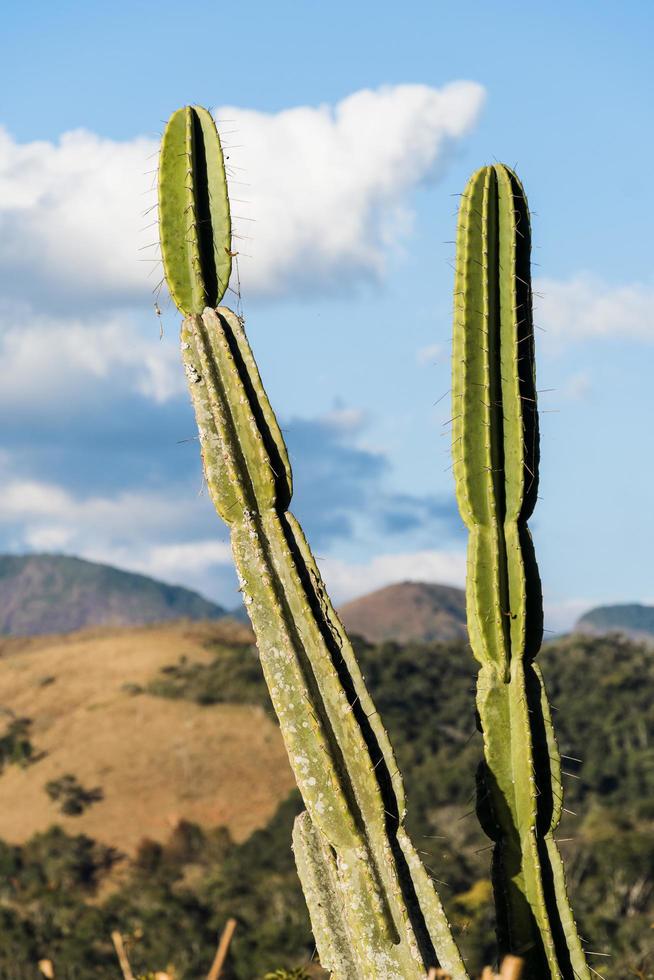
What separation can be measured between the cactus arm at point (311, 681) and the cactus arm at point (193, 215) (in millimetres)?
311

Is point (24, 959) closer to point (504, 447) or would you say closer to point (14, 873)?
point (14, 873)

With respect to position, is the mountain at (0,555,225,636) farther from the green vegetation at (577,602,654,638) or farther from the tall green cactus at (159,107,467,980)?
the tall green cactus at (159,107,467,980)

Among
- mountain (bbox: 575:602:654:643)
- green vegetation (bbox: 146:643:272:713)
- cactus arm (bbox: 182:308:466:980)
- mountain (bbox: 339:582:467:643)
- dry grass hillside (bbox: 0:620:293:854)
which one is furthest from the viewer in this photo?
mountain (bbox: 575:602:654:643)

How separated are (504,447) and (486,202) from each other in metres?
1.12

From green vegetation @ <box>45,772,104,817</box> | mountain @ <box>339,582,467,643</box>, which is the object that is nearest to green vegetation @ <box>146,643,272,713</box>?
green vegetation @ <box>45,772,104,817</box>

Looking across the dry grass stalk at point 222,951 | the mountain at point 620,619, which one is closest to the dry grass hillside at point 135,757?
the dry grass stalk at point 222,951

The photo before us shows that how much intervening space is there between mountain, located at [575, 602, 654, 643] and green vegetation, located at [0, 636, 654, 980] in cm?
10369

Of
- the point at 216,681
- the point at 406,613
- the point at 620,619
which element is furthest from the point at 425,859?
the point at 620,619

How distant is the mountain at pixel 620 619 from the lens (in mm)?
144300

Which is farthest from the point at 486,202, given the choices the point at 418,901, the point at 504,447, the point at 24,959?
the point at 24,959

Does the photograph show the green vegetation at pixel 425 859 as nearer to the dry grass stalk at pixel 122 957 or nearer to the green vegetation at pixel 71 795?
the green vegetation at pixel 71 795

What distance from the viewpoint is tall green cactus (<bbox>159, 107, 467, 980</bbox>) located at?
4.62 meters

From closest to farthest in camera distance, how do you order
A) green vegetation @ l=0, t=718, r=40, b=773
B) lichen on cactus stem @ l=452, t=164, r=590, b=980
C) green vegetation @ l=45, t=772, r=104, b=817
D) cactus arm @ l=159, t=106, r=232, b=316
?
lichen on cactus stem @ l=452, t=164, r=590, b=980 → cactus arm @ l=159, t=106, r=232, b=316 → green vegetation @ l=45, t=772, r=104, b=817 → green vegetation @ l=0, t=718, r=40, b=773

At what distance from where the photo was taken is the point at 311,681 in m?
4.76
